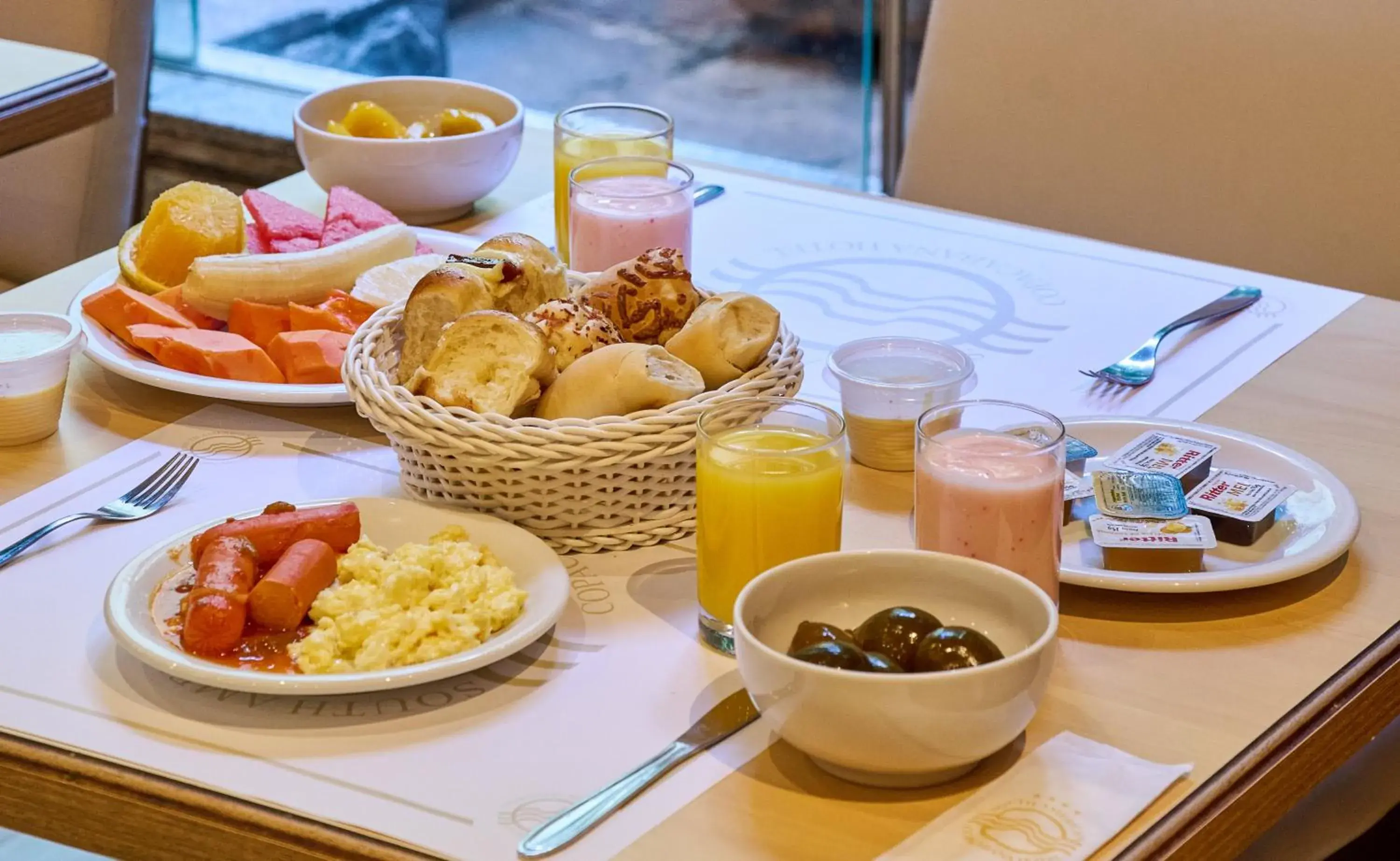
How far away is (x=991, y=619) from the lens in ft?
2.83

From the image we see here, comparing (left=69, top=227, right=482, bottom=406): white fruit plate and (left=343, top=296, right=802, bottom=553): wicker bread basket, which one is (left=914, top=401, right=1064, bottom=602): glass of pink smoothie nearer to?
(left=343, top=296, right=802, bottom=553): wicker bread basket

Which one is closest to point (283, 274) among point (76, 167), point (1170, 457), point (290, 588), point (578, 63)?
point (290, 588)

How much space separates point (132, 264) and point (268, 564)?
22.2 inches

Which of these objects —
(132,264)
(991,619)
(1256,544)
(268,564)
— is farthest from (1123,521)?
(132,264)

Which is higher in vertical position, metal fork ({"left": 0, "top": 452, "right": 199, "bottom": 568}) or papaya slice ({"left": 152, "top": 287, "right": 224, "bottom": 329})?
papaya slice ({"left": 152, "top": 287, "right": 224, "bottom": 329})

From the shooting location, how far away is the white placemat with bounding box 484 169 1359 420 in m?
1.34

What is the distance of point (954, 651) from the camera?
2.58ft

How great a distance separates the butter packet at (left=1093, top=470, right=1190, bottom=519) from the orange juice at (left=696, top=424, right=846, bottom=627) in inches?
8.2

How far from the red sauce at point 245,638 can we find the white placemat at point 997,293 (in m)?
0.53

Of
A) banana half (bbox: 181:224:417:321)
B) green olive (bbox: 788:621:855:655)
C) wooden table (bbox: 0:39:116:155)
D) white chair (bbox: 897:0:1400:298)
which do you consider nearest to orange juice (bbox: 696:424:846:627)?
green olive (bbox: 788:621:855:655)

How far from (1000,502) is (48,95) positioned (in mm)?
1484

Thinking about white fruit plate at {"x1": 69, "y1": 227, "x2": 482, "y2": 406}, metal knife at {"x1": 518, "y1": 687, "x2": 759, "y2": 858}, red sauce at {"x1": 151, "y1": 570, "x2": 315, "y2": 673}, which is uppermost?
metal knife at {"x1": 518, "y1": 687, "x2": 759, "y2": 858}

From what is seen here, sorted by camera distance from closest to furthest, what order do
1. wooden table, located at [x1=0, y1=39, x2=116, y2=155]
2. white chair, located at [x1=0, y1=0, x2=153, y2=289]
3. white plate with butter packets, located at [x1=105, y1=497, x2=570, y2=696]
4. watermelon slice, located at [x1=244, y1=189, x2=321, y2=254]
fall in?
1. white plate with butter packets, located at [x1=105, y1=497, x2=570, y2=696]
2. watermelon slice, located at [x1=244, y1=189, x2=321, y2=254]
3. wooden table, located at [x1=0, y1=39, x2=116, y2=155]
4. white chair, located at [x1=0, y1=0, x2=153, y2=289]

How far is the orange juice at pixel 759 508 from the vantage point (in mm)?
931
